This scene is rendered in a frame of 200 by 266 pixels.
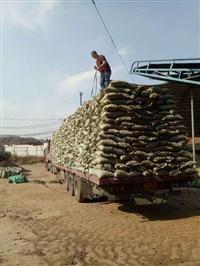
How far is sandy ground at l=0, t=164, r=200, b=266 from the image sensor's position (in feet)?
13.5

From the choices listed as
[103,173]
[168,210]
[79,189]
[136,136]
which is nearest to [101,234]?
[103,173]

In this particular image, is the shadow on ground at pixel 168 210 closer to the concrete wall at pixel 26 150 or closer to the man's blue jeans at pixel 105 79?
the man's blue jeans at pixel 105 79

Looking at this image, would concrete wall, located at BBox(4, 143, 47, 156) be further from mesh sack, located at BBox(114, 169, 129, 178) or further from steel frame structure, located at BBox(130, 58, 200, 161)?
mesh sack, located at BBox(114, 169, 129, 178)

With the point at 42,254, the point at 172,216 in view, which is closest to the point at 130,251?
the point at 42,254

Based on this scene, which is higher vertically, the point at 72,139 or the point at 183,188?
the point at 72,139

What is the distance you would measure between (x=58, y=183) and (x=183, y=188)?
8403 millimetres

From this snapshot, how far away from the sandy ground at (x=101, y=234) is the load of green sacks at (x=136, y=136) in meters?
1.07

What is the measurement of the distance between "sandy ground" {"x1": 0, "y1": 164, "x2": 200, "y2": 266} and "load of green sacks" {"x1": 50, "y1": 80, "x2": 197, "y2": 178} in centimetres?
107

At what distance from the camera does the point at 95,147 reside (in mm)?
6359

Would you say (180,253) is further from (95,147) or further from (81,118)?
(81,118)

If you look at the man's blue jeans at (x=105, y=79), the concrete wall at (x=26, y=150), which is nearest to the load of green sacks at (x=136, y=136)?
the man's blue jeans at (x=105, y=79)

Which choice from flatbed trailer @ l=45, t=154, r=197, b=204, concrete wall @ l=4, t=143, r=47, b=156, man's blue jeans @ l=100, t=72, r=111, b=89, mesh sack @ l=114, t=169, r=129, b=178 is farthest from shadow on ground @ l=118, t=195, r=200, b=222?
concrete wall @ l=4, t=143, r=47, b=156

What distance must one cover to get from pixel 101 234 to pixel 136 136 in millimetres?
2096

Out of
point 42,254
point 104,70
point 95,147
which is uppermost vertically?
point 104,70
